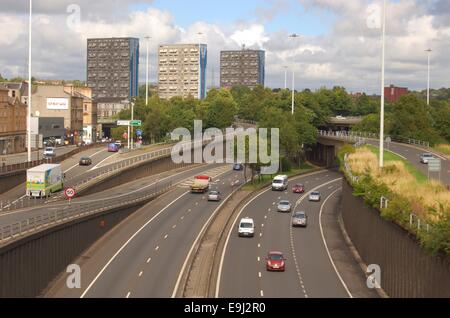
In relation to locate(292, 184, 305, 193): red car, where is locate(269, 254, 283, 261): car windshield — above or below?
below

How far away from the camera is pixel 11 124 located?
102 m

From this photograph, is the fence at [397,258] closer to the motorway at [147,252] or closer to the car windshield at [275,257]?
the car windshield at [275,257]

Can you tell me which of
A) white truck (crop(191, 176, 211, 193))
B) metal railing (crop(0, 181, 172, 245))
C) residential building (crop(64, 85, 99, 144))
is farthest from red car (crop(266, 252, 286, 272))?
residential building (crop(64, 85, 99, 144))

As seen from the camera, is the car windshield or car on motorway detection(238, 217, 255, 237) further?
car on motorway detection(238, 217, 255, 237)

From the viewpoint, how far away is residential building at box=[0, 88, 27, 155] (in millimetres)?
99188

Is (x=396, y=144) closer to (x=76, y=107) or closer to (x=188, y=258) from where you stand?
(x=188, y=258)

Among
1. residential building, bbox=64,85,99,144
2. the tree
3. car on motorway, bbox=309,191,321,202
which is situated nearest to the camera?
car on motorway, bbox=309,191,321,202

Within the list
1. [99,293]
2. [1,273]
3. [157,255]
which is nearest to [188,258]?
[157,255]

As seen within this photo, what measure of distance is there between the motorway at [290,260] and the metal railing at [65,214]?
1067cm

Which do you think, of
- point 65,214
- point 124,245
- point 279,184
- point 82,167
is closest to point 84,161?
point 82,167
